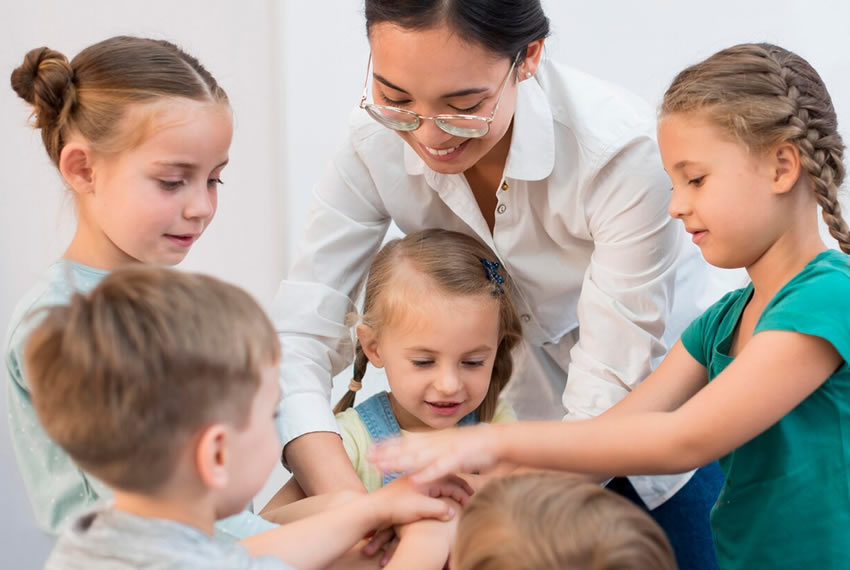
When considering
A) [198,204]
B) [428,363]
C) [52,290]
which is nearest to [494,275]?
[428,363]

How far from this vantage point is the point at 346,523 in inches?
56.6

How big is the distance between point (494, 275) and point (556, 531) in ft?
3.19

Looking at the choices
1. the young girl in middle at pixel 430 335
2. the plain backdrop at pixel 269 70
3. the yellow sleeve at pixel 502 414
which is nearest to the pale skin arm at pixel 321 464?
the young girl in middle at pixel 430 335

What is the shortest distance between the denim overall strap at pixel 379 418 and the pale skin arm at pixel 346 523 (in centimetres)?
43

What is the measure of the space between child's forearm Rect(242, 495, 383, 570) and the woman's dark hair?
700 mm

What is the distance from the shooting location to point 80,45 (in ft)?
9.32

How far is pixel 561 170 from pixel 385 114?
0.36 metres

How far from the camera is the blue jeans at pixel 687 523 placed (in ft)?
6.31

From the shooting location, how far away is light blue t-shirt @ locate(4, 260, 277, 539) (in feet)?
5.11

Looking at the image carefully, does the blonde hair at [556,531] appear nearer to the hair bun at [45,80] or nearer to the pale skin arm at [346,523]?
the pale skin arm at [346,523]

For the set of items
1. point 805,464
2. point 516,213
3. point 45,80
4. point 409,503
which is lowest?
point 409,503

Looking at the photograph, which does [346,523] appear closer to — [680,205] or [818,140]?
[680,205]

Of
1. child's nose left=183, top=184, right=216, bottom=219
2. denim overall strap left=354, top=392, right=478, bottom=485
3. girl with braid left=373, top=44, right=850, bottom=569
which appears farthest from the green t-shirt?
child's nose left=183, top=184, right=216, bottom=219

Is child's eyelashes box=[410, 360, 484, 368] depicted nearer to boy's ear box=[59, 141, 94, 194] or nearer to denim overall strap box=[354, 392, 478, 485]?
denim overall strap box=[354, 392, 478, 485]
